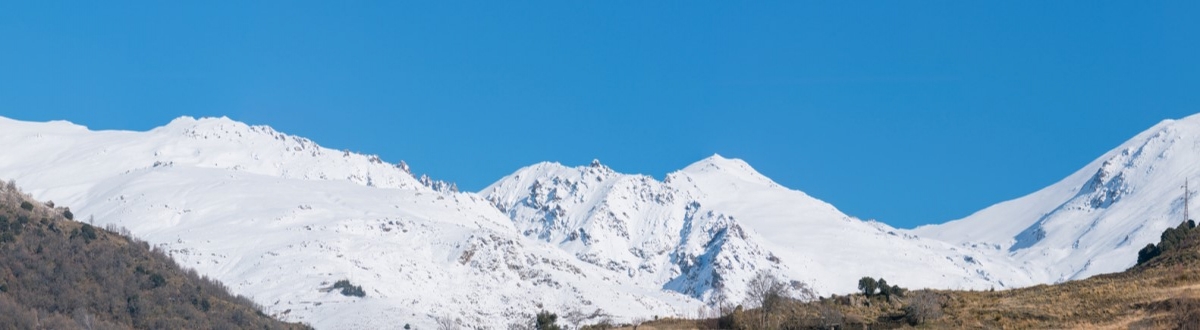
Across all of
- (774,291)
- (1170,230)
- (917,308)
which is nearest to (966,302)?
(917,308)

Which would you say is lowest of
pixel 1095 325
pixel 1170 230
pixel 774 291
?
pixel 1095 325

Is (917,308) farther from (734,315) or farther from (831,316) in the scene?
(734,315)

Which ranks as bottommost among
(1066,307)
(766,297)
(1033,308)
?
(1066,307)

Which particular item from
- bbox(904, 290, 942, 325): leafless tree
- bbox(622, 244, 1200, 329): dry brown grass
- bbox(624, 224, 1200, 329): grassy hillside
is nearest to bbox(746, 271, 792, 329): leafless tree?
bbox(624, 224, 1200, 329): grassy hillside

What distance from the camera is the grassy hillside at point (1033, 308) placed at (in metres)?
79.8

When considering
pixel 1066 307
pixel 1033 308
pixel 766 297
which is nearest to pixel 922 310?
pixel 1033 308

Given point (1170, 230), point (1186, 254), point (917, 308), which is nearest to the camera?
point (917, 308)

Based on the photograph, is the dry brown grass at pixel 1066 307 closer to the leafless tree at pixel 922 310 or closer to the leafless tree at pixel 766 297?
the leafless tree at pixel 922 310

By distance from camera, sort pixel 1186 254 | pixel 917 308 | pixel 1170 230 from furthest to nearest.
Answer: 1. pixel 1170 230
2. pixel 1186 254
3. pixel 917 308

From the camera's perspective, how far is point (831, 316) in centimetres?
8700

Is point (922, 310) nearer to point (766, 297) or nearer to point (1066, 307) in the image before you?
point (1066, 307)

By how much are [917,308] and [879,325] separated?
2310 mm

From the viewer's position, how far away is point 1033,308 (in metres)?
85.1

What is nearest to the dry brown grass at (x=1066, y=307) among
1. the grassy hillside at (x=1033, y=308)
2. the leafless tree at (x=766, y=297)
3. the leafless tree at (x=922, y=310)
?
the grassy hillside at (x=1033, y=308)
